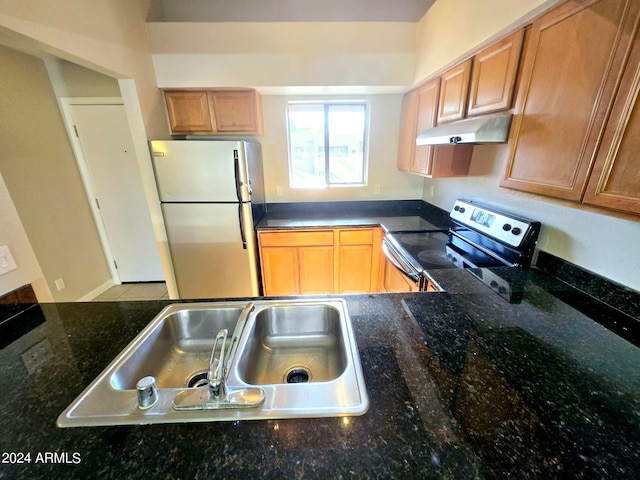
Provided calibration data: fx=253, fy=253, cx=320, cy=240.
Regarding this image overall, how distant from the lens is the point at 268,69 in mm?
2178

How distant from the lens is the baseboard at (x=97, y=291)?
2.81 metres

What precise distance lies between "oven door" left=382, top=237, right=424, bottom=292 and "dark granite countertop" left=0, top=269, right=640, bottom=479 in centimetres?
65

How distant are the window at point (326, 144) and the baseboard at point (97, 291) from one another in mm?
2582

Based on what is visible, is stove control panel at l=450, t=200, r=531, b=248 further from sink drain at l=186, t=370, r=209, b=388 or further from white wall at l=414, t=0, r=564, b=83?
sink drain at l=186, t=370, r=209, b=388

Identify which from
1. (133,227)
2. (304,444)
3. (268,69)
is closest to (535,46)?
(304,444)

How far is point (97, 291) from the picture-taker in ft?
9.71

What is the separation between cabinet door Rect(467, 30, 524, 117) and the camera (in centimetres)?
123

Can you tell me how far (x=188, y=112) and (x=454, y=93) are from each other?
2.22m

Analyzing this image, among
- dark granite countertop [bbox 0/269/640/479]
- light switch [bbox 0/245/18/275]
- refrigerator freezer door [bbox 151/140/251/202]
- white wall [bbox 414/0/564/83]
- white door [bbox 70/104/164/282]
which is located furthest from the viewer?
white door [bbox 70/104/164/282]

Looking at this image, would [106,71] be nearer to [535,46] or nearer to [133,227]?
[133,227]

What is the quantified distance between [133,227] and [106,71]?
178cm

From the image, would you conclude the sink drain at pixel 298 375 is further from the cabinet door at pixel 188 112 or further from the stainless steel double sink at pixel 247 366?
the cabinet door at pixel 188 112

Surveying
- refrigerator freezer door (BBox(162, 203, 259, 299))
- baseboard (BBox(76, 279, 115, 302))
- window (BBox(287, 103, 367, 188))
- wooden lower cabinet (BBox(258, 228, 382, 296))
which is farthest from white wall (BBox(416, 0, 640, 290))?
baseboard (BBox(76, 279, 115, 302))

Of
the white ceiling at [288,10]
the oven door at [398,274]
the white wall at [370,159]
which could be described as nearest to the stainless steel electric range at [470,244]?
the oven door at [398,274]
